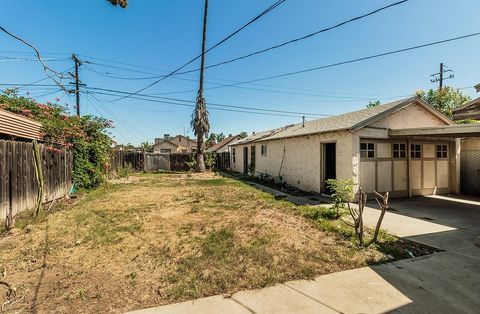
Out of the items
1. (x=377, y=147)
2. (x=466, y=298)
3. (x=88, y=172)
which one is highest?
(x=377, y=147)

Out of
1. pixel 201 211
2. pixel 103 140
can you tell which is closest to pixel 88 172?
pixel 103 140

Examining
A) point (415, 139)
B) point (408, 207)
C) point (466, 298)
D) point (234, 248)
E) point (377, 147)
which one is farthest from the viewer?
point (415, 139)

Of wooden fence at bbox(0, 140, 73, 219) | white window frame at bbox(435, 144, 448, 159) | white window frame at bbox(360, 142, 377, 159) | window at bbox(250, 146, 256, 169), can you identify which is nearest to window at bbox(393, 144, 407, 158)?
white window frame at bbox(360, 142, 377, 159)

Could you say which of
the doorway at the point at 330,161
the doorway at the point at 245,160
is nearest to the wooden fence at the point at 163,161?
the doorway at the point at 245,160

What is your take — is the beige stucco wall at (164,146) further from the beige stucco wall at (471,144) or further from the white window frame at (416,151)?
the beige stucco wall at (471,144)

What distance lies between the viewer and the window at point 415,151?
9967 mm

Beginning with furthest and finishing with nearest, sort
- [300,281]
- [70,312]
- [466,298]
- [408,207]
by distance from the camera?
[408,207], [300,281], [466,298], [70,312]

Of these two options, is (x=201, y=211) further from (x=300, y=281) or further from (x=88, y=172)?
(x=88, y=172)

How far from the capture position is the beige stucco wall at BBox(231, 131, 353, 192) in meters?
8.93

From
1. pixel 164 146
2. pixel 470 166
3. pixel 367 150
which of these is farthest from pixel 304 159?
pixel 164 146

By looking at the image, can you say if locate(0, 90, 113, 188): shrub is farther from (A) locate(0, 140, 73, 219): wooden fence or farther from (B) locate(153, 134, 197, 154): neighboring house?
(B) locate(153, 134, 197, 154): neighboring house

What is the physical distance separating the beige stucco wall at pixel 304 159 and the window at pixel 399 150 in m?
2.37

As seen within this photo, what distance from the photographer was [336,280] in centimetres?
334

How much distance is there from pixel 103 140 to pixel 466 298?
1250 centimetres
